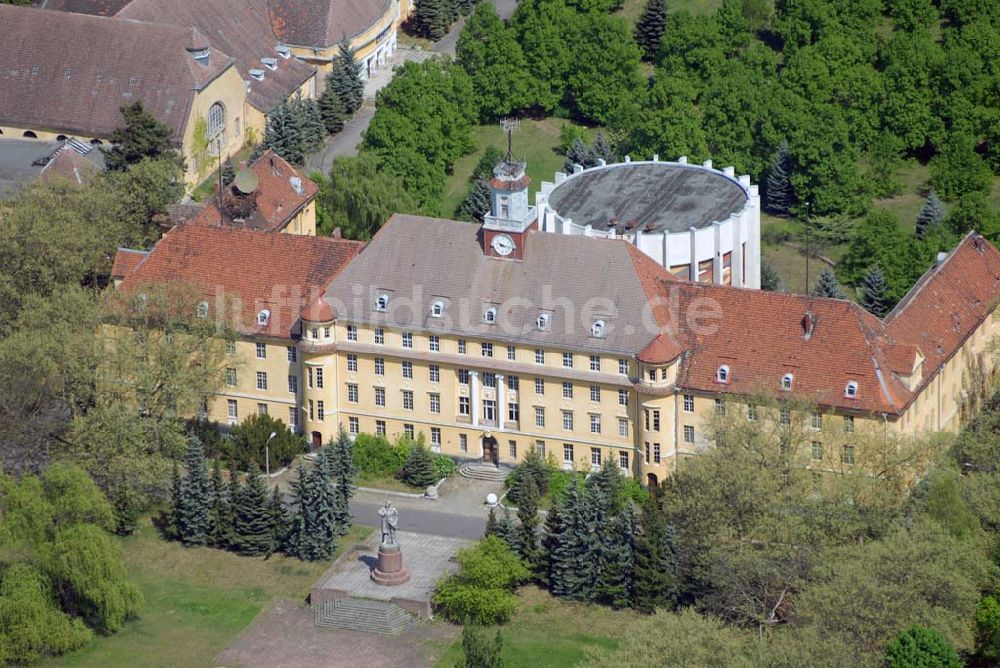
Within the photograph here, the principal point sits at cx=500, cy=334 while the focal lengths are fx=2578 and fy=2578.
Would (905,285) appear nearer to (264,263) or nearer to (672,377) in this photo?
(672,377)

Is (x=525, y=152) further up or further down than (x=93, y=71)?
further down

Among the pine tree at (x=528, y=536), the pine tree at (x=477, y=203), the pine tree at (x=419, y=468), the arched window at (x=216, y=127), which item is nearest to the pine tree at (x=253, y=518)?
the pine tree at (x=419, y=468)

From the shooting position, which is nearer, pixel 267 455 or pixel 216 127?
pixel 267 455

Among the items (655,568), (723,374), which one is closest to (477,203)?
(723,374)

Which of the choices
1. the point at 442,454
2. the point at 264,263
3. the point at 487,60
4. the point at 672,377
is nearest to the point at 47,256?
the point at 264,263

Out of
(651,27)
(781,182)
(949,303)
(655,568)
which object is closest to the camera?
(655,568)

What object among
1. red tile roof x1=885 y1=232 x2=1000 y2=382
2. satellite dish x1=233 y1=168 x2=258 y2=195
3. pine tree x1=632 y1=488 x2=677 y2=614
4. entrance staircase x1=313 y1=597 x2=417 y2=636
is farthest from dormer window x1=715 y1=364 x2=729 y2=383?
satellite dish x1=233 y1=168 x2=258 y2=195

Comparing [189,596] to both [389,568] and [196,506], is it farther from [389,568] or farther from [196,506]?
[389,568]
